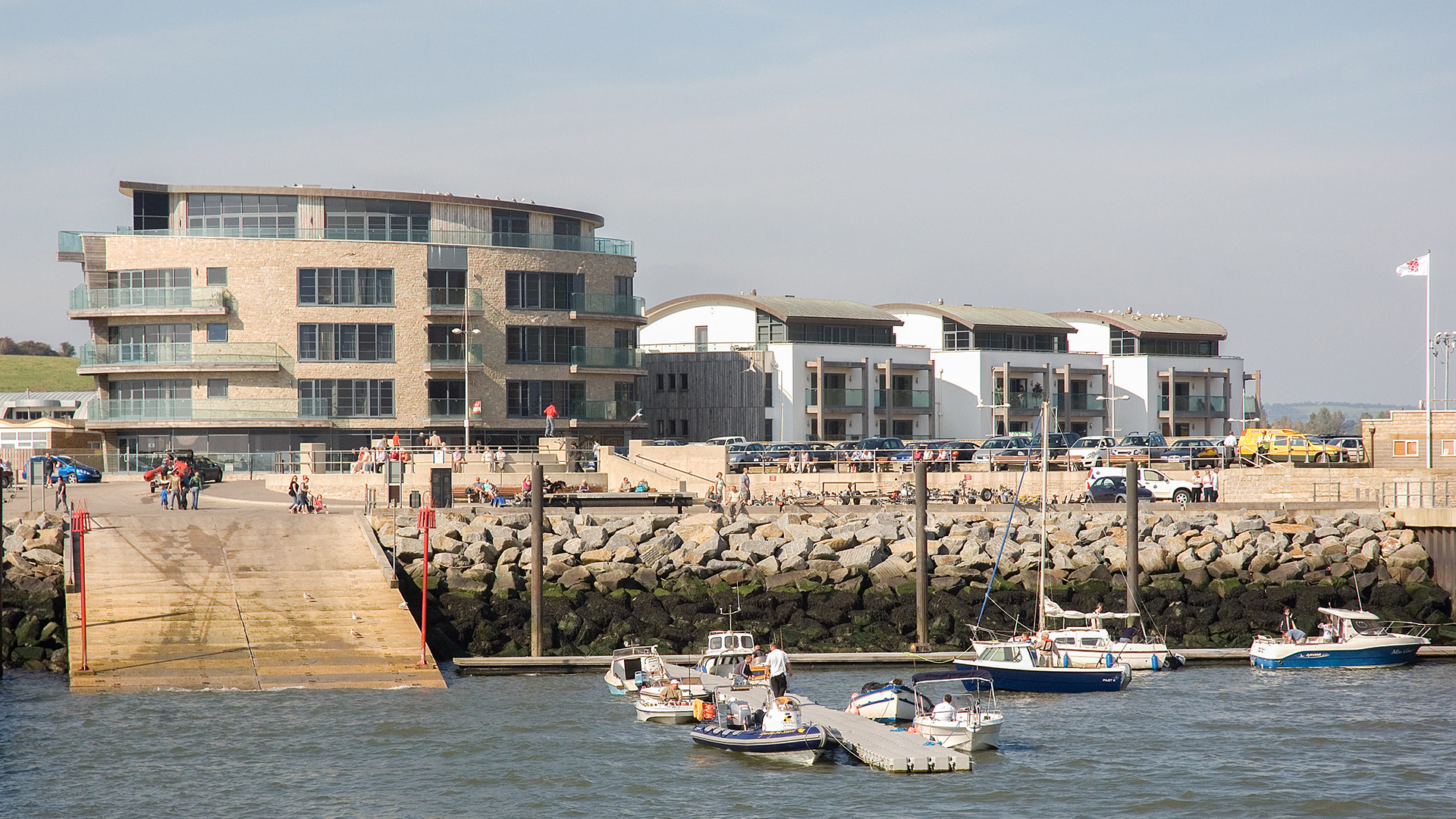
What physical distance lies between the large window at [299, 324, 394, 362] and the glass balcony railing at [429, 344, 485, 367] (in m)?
2.11

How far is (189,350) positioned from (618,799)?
2076 inches

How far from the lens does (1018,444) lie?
232 feet

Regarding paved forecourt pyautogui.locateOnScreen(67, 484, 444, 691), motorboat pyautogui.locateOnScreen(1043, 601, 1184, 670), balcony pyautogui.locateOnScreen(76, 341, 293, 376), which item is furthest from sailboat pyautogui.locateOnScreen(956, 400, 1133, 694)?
balcony pyautogui.locateOnScreen(76, 341, 293, 376)

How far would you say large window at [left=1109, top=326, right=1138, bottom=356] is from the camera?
102312 mm

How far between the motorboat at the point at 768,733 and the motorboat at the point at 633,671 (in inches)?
158

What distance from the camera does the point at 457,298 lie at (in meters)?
75.4

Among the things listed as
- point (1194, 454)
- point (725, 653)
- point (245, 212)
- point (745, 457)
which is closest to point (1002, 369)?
point (1194, 454)

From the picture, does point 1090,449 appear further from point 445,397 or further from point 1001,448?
point 445,397

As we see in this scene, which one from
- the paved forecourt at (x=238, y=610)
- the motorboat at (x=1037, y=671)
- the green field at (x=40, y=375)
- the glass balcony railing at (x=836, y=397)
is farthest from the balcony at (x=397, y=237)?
the green field at (x=40, y=375)

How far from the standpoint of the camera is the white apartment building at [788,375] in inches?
3391

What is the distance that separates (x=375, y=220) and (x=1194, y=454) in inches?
1652

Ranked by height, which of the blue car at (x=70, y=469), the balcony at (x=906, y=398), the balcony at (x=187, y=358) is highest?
the balcony at (x=187, y=358)

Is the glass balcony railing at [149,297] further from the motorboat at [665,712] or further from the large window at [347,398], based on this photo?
the motorboat at [665,712]

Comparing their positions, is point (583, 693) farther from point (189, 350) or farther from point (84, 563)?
point (189, 350)
